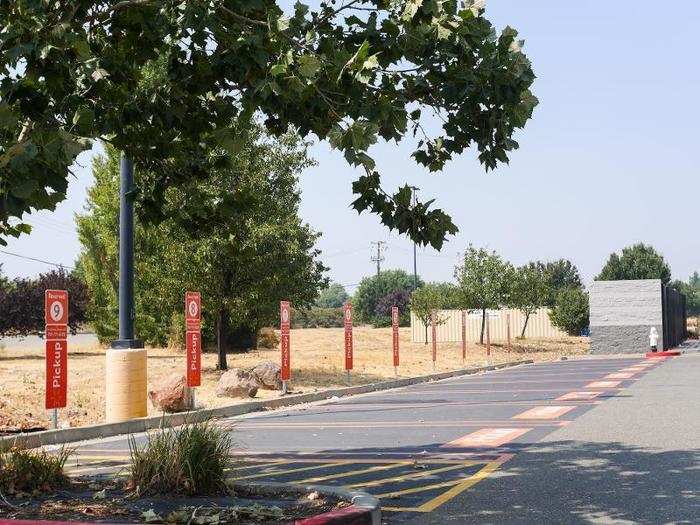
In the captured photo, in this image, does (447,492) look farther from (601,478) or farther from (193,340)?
(193,340)

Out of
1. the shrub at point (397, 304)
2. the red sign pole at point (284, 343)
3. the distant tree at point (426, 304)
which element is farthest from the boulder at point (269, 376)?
the shrub at point (397, 304)

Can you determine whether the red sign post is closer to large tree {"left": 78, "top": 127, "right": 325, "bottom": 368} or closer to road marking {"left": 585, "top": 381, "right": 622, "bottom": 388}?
large tree {"left": 78, "top": 127, "right": 325, "bottom": 368}

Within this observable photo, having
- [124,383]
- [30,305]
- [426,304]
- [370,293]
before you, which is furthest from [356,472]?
[370,293]

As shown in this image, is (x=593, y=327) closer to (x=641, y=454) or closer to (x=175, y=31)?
(x=641, y=454)

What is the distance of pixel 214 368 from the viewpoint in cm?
2775

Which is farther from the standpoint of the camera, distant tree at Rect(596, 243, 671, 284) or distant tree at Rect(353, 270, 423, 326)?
distant tree at Rect(353, 270, 423, 326)

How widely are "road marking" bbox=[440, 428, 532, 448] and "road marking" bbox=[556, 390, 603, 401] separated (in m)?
5.62

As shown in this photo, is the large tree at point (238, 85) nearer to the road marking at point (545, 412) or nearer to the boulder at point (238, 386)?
the road marking at point (545, 412)

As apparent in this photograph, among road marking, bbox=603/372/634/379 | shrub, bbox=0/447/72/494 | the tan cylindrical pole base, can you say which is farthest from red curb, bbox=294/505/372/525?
road marking, bbox=603/372/634/379

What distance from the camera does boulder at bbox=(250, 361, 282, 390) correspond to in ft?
74.6

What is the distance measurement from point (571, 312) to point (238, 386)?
49.5 m

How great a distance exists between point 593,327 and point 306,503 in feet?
145

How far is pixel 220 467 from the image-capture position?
7.94 meters

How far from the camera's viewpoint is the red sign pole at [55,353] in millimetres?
14420
